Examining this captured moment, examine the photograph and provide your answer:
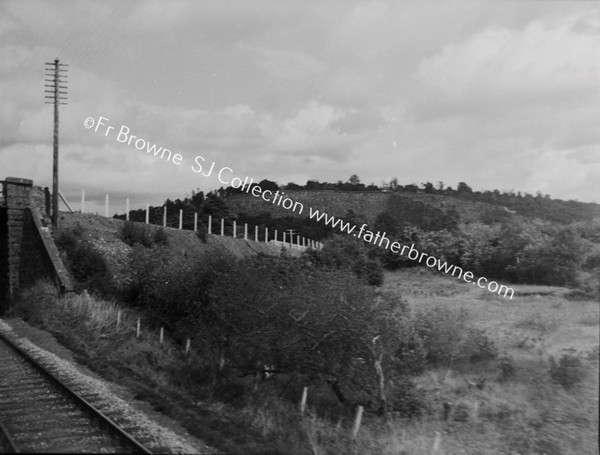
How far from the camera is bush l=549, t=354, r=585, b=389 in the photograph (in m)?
9.98

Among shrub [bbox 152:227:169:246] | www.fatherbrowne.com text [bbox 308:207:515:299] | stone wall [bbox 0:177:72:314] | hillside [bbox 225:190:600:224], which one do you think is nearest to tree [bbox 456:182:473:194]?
hillside [bbox 225:190:600:224]

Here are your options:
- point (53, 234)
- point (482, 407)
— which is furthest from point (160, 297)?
point (482, 407)

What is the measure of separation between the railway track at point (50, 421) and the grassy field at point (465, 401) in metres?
1.45

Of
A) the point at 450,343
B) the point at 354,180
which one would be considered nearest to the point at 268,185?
the point at 354,180

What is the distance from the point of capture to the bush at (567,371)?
393 inches

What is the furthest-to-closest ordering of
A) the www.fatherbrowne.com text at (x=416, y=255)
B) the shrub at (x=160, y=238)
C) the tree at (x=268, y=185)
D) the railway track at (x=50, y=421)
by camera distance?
the tree at (x=268, y=185) < the shrub at (x=160, y=238) < the www.fatherbrowne.com text at (x=416, y=255) < the railway track at (x=50, y=421)

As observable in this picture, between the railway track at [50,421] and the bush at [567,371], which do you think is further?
the bush at [567,371]

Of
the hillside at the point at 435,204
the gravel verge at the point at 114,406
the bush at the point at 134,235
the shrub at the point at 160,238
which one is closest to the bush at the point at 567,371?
the gravel verge at the point at 114,406

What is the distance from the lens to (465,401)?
11.8 meters

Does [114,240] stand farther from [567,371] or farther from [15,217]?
[567,371]

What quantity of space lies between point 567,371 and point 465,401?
2294mm

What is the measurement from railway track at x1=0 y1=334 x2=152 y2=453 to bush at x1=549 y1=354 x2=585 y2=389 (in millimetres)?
7231

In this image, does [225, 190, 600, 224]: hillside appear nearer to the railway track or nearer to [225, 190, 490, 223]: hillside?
[225, 190, 490, 223]: hillside

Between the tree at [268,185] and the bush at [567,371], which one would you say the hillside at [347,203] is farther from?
the bush at [567,371]
